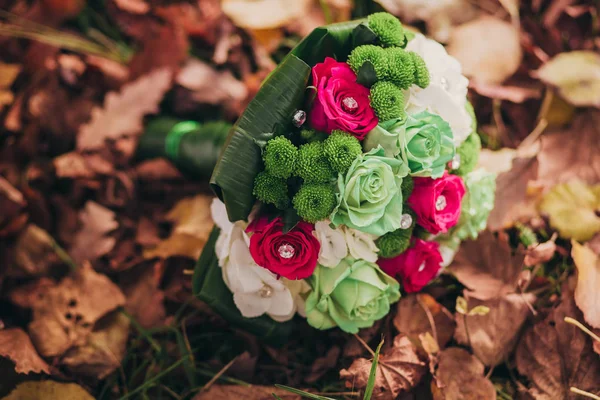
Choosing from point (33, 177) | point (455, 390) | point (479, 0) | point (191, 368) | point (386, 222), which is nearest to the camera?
point (386, 222)

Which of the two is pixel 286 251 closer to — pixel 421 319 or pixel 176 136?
pixel 421 319

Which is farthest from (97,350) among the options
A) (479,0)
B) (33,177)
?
(479,0)

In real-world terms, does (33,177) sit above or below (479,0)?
below

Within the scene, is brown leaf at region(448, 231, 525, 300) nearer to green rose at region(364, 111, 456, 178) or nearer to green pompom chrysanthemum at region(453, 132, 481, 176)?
green pompom chrysanthemum at region(453, 132, 481, 176)

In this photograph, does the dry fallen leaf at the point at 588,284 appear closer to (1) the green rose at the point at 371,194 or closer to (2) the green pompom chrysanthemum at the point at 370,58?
(1) the green rose at the point at 371,194

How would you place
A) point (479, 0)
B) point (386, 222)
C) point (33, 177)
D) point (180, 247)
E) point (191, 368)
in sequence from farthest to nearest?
1. point (479, 0)
2. point (33, 177)
3. point (180, 247)
4. point (191, 368)
5. point (386, 222)

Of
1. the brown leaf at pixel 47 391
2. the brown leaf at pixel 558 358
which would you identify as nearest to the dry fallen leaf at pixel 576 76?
the brown leaf at pixel 558 358

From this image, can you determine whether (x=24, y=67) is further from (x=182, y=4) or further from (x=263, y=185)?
(x=263, y=185)

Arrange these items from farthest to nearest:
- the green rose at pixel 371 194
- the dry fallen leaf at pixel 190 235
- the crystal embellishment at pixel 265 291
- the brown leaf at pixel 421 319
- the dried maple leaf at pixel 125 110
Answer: the dried maple leaf at pixel 125 110 < the dry fallen leaf at pixel 190 235 < the brown leaf at pixel 421 319 < the crystal embellishment at pixel 265 291 < the green rose at pixel 371 194
